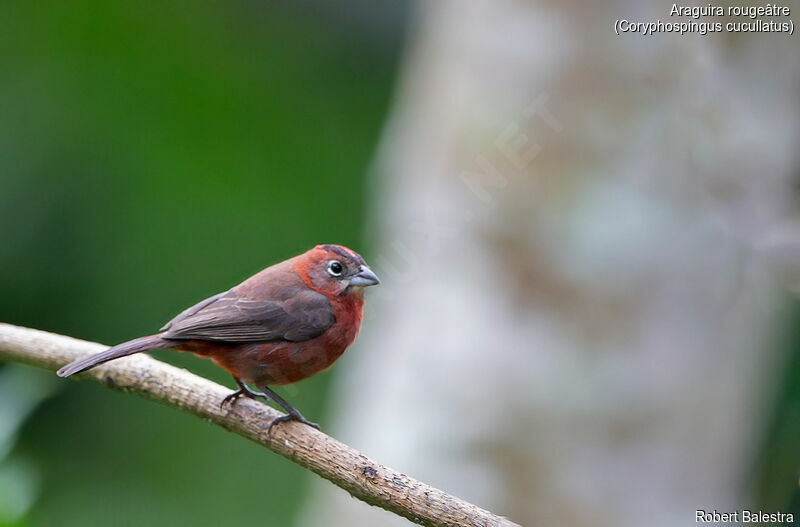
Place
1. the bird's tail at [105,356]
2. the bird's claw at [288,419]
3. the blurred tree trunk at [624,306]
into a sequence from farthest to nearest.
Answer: the blurred tree trunk at [624,306], the bird's claw at [288,419], the bird's tail at [105,356]

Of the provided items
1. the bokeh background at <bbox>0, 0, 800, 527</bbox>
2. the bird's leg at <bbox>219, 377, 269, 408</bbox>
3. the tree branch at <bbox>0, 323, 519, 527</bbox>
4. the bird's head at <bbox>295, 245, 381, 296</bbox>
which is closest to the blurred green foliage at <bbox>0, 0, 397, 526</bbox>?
the bokeh background at <bbox>0, 0, 800, 527</bbox>

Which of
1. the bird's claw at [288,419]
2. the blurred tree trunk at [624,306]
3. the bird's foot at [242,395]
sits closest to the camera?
the bird's claw at [288,419]

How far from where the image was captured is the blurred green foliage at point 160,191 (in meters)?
7.84

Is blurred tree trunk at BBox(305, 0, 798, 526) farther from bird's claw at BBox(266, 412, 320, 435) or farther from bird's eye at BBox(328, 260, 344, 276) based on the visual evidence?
bird's claw at BBox(266, 412, 320, 435)

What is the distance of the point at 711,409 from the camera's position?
635 centimetres

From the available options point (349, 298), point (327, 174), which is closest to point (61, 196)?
point (327, 174)

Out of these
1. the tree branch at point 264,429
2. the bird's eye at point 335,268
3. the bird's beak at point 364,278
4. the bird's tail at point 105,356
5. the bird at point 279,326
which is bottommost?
the tree branch at point 264,429

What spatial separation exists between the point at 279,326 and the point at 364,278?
19.5 inches

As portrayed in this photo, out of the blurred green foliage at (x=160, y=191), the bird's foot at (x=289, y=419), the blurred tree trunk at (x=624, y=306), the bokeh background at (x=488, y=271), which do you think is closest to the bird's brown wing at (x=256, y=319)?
the bird's foot at (x=289, y=419)

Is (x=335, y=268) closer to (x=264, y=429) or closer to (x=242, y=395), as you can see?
(x=242, y=395)

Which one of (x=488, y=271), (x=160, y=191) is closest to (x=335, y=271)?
(x=488, y=271)

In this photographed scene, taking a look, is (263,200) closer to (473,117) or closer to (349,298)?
(473,117)

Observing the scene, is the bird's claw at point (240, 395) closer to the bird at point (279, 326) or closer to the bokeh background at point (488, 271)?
the bird at point (279, 326)

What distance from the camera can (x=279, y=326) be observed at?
4.26 m
